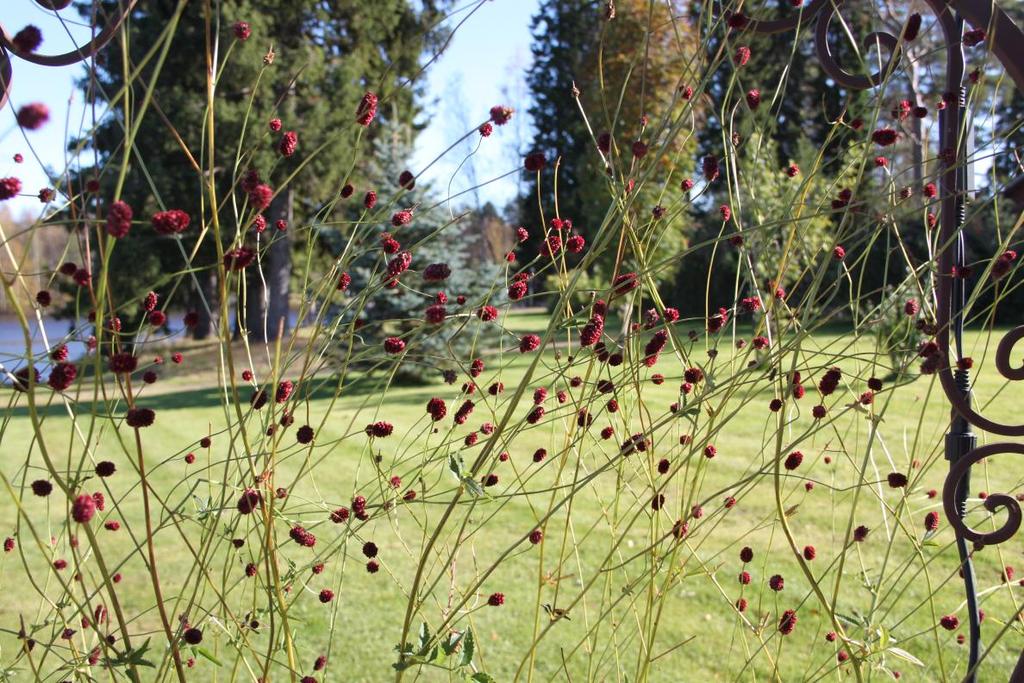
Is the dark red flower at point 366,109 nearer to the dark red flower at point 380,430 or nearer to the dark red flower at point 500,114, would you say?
the dark red flower at point 500,114

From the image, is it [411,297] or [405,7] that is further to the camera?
[405,7]

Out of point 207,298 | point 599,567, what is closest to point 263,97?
point 207,298

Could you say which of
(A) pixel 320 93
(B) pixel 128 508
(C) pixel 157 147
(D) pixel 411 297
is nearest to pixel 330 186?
(A) pixel 320 93

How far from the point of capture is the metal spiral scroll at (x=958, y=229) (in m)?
1.17

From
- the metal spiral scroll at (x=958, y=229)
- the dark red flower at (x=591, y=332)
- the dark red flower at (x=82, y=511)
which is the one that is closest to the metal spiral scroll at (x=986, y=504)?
the metal spiral scroll at (x=958, y=229)

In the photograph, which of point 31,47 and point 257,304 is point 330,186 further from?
point 31,47

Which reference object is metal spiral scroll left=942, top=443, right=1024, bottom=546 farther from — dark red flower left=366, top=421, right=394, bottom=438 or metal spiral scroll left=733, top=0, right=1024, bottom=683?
dark red flower left=366, top=421, right=394, bottom=438

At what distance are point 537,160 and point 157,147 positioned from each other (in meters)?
14.6

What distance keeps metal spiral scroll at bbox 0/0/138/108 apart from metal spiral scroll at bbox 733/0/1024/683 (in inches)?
34.8

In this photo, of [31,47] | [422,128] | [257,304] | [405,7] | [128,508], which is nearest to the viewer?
[31,47]

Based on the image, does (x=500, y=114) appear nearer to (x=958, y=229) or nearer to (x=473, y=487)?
(x=473, y=487)

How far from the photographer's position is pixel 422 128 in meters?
18.6

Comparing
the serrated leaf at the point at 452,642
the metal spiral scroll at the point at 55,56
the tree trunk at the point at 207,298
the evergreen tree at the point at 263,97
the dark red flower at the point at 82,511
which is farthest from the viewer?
the tree trunk at the point at 207,298

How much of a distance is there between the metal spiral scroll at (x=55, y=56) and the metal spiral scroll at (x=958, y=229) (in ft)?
2.90
